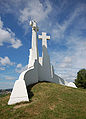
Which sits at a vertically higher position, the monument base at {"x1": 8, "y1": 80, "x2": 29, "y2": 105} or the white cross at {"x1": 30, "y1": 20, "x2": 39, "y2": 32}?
the white cross at {"x1": 30, "y1": 20, "x2": 39, "y2": 32}

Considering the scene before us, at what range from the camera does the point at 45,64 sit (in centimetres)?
1675

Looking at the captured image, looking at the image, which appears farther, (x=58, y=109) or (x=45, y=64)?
(x=45, y=64)

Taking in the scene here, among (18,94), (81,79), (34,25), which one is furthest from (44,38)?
(81,79)

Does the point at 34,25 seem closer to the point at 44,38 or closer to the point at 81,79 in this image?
the point at 44,38

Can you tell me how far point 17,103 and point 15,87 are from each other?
1202 millimetres

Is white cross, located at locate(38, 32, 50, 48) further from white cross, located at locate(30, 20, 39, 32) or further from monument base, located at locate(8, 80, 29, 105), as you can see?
monument base, located at locate(8, 80, 29, 105)

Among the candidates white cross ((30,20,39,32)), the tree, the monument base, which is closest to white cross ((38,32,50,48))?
white cross ((30,20,39,32))

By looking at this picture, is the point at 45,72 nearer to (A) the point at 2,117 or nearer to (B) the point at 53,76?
(B) the point at 53,76

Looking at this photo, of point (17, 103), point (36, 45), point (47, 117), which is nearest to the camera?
point (47, 117)

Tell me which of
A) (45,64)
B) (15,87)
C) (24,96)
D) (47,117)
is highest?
(45,64)

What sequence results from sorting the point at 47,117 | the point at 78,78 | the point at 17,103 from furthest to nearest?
the point at 78,78 < the point at 17,103 < the point at 47,117

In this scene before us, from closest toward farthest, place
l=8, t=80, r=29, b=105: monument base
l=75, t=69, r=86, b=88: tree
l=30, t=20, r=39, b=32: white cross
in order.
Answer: l=8, t=80, r=29, b=105: monument base
l=30, t=20, r=39, b=32: white cross
l=75, t=69, r=86, b=88: tree

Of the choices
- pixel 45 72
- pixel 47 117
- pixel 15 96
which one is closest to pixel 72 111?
pixel 47 117

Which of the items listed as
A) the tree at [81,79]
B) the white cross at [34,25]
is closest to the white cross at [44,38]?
the white cross at [34,25]
